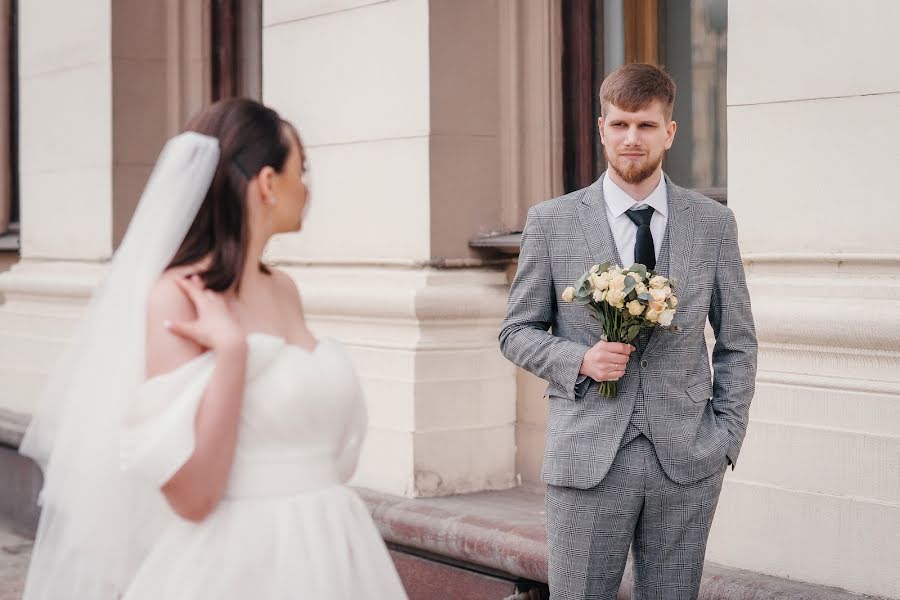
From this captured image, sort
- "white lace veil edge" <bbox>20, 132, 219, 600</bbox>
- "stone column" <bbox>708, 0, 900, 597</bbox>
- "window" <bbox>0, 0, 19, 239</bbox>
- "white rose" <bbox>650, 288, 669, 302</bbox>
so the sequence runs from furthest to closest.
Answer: "window" <bbox>0, 0, 19, 239</bbox> < "stone column" <bbox>708, 0, 900, 597</bbox> < "white rose" <bbox>650, 288, 669, 302</bbox> < "white lace veil edge" <bbox>20, 132, 219, 600</bbox>

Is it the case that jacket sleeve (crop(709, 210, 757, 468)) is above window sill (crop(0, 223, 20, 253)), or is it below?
below

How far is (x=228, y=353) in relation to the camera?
246cm

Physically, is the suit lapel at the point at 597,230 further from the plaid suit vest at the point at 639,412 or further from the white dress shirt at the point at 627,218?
the plaid suit vest at the point at 639,412

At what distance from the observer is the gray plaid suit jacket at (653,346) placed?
10.6 ft

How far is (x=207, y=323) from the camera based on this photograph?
8.17 feet

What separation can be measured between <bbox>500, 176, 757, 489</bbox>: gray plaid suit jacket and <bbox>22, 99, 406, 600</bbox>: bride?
70cm

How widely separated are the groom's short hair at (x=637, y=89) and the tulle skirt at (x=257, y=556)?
1244 mm

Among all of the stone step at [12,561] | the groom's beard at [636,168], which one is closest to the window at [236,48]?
the stone step at [12,561]

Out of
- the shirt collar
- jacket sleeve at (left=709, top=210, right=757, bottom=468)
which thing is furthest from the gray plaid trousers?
the shirt collar

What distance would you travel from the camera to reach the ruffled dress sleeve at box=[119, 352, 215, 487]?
8.07ft

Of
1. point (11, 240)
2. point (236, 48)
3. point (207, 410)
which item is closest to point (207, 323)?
point (207, 410)

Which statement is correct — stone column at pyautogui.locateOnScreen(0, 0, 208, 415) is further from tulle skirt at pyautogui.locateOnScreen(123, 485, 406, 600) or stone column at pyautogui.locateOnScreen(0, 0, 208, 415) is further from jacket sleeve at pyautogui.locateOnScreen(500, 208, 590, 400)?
tulle skirt at pyautogui.locateOnScreen(123, 485, 406, 600)

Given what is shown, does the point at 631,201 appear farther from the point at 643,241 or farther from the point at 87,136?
the point at 87,136

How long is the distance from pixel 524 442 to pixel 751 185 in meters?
2.09
